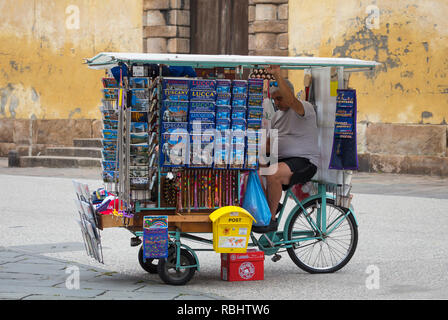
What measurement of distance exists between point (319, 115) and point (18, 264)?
2928mm

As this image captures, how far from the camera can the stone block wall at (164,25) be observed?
1945 centimetres

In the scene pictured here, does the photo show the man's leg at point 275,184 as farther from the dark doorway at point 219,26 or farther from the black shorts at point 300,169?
the dark doorway at point 219,26

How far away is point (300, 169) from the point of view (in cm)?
700

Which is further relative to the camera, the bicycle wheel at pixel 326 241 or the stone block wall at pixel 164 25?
the stone block wall at pixel 164 25

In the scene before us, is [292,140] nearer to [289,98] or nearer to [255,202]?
[289,98]

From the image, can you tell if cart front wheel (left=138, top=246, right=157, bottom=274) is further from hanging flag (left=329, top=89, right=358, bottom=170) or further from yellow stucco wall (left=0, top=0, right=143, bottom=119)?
yellow stucco wall (left=0, top=0, right=143, bottom=119)

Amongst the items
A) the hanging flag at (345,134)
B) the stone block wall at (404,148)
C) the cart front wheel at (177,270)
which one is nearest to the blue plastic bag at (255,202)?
the cart front wheel at (177,270)

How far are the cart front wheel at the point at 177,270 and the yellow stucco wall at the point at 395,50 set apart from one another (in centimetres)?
1073

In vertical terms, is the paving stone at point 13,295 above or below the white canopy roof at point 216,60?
below

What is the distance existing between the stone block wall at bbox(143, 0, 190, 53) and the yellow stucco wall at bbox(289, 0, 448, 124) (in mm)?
3628

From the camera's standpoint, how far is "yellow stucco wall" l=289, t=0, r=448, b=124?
16.1 meters

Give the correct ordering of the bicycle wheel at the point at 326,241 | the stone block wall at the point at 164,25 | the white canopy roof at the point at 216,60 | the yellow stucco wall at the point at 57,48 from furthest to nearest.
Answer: the yellow stucco wall at the point at 57,48 < the stone block wall at the point at 164,25 < the bicycle wheel at the point at 326,241 < the white canopy roof at the point at 216,60

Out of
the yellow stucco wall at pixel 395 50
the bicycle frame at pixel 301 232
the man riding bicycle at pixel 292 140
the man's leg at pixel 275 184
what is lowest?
the bicycle frame at pixel 301 232

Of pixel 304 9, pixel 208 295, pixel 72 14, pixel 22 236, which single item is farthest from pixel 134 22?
pixel 208 295
